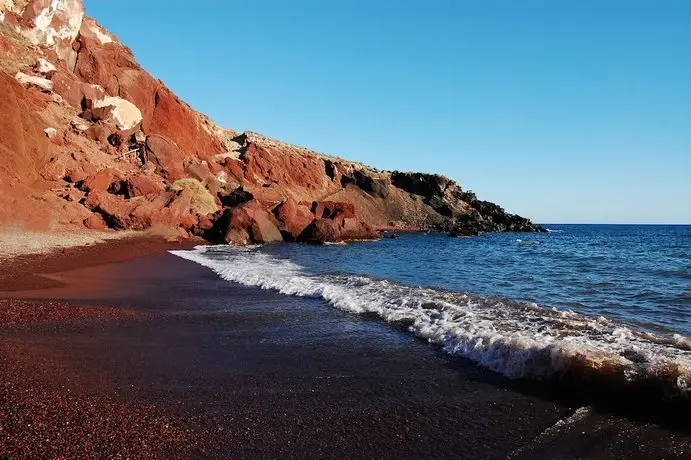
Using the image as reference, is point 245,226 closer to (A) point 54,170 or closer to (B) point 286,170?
(A) point 54,170

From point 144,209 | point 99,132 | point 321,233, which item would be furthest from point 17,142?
point 321,233

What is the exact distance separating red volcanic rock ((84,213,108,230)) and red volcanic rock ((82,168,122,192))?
8.20 feet

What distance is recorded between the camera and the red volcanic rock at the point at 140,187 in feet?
116

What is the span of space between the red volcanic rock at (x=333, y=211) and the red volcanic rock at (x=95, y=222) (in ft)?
62.6

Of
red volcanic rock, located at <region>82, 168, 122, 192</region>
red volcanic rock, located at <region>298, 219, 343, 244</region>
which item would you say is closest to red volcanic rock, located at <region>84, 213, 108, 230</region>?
red volcanic rock, located at <region>82, 168, 122, 192</region>

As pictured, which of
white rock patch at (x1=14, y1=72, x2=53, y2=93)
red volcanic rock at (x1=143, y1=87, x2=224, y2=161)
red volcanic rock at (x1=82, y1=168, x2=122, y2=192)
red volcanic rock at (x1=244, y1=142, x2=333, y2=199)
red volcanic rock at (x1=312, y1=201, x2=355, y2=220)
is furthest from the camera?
red volcanic rock at (x1=244, y1=142, x2=333, y2=199)

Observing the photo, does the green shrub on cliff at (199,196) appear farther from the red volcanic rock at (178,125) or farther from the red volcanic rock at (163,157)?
the red volcanic rock at (178,125)

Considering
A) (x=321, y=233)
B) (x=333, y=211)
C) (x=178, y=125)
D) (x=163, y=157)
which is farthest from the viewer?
(x=178, y=125)

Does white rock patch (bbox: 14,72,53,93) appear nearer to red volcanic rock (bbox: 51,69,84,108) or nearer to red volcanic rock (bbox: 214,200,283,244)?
red volcanic rock (bbox: 51,69,84,108)

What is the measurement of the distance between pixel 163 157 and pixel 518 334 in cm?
4177

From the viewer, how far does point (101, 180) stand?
3441 centimetres

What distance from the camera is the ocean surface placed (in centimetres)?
677

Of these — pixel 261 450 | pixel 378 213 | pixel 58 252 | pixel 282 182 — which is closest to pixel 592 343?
pixel 261 450

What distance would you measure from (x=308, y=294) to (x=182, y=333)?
17.6 feet
